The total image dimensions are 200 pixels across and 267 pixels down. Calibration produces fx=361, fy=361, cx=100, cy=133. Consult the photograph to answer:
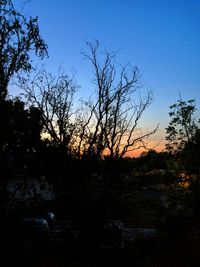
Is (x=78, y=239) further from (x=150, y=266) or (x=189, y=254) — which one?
(x=189, y=254)

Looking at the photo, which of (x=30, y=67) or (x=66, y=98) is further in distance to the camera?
(x=66, y=98)

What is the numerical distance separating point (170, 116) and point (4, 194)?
2468 cm

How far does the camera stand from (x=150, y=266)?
15633mm

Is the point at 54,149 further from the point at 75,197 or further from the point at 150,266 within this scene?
the point at 150,266

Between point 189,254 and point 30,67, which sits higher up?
point 30,67

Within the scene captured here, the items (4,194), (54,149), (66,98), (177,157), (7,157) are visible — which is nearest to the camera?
(4,194)

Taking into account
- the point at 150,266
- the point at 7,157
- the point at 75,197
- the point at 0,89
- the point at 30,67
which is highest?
the point at 30,67

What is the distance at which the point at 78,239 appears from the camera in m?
18.4

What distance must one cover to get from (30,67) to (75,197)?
723 centimetres

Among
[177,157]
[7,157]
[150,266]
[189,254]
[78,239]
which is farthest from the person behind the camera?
[177,157]

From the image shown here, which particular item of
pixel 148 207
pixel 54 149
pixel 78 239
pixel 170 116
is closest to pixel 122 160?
pixel 54 149

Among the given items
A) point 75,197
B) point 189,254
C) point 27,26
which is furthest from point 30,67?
point 189,254

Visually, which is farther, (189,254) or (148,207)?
(148,207)

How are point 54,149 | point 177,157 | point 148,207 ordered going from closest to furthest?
1. point 54,149
2. point 177,157
3. point 148,207
